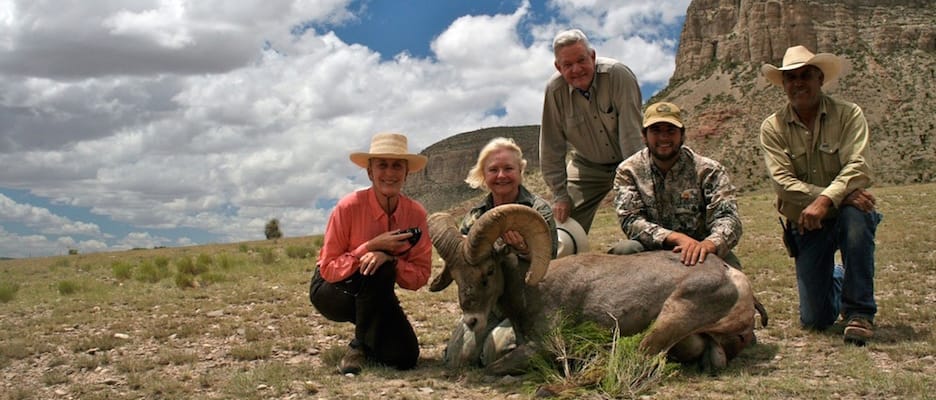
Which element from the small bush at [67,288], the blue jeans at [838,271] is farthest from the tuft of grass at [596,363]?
the small bush at [67,288]

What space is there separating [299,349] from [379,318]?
1689 mm

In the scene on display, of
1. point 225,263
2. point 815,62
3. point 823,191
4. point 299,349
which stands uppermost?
point 815,62

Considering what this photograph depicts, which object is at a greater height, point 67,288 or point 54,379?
point 67,288

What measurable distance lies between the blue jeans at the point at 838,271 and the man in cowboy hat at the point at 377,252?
4.30m

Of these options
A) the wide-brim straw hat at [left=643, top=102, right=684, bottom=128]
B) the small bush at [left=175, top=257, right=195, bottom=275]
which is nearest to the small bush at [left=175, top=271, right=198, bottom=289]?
the small bush at [left=175, top=257, right=195, bottom=275]

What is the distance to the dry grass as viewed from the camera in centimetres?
590

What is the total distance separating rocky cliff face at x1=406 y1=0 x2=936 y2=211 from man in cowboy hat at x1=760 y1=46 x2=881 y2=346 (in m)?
53.6

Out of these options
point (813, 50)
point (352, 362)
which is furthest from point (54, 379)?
point (813, 50)

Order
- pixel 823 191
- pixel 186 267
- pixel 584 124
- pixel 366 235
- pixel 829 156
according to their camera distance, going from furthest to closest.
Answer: pixel 186 267 → pixel 584 124 → pixel 829 156 → pixel 823 191 → pixel 366 235

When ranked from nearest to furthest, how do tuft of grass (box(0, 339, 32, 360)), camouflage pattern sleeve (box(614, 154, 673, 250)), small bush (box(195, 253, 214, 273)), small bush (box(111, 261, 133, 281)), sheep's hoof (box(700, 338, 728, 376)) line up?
sheep's hoof (box(700, 338, 728, 376)), camouflage pattern sleeve (box(614, 154, 673, 250)), tuft of grass (box(0, 339, 32, 360)), small bush (box(111, 261, 133, 281)), small bush (box(195, 253, 214, 273))

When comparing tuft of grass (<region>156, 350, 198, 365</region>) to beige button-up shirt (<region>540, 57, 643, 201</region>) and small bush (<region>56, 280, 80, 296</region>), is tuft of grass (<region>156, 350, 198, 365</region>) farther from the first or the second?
small bush (<region>56, 280, 80, 296</region>)

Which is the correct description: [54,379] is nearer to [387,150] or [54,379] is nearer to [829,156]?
[387,150]

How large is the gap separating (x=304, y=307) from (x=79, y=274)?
534 inches

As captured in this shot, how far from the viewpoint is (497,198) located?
7.08 m
